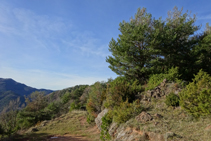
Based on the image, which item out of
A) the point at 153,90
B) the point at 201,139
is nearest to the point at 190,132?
the point at 201,139

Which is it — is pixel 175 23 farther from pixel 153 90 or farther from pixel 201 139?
pixel 201 139

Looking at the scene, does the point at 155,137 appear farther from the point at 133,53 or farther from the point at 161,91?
the point at 133,53

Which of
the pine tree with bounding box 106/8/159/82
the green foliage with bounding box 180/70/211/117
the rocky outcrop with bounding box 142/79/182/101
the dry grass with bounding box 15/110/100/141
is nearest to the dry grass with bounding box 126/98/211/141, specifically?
the green foliage with bounding box 180/70/211/117

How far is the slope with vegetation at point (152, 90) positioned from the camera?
6.38 meters

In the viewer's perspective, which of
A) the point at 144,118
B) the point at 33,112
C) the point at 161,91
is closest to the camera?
the point at 144,118

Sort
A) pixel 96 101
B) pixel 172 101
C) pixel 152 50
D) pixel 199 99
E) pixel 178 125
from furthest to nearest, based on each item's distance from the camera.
Answer: pixel 96 101
pixel 152 50
pixel 172 101
pixel 178 125
pixel 199 99

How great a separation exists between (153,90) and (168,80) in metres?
2.52

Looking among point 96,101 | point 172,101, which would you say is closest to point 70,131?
point 96,101

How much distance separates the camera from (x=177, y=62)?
1719cm

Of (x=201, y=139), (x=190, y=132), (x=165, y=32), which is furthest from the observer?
(x=165, y=32)

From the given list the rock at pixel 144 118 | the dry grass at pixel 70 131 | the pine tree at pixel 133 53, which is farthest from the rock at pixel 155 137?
the pine tree at pixel 133 53

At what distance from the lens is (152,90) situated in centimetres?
1146

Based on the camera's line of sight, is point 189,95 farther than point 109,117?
No

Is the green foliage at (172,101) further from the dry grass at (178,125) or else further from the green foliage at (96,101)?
the green foliage at (96,101)
